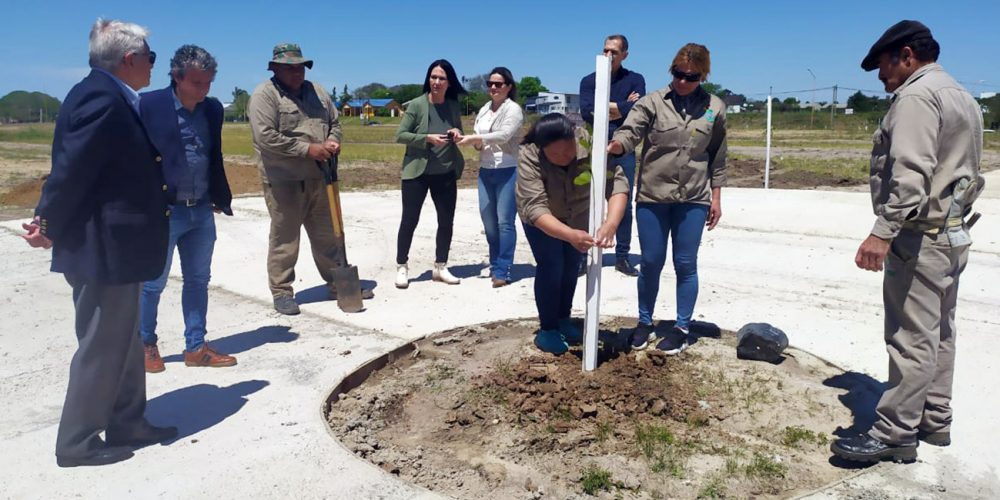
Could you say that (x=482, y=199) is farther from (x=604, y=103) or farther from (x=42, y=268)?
(x=42, y=268)

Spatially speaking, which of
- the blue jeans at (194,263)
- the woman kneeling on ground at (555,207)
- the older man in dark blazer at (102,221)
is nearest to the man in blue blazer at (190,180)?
the blue jeans at (194,263)

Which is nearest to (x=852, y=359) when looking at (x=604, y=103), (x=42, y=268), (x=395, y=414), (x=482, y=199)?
(x=604, y=103)

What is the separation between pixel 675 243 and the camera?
200 inches

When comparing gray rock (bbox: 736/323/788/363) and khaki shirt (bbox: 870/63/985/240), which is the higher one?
khaki shirt (bbox: 870/63/985/240)

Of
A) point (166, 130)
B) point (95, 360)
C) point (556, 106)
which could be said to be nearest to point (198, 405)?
point (95, 360)

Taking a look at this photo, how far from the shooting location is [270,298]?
673 centimetres

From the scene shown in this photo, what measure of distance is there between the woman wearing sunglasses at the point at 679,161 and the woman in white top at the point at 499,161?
201 cm

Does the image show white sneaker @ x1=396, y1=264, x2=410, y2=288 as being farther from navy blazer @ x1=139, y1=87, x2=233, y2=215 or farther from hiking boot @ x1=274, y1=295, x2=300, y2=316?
navy blazer @ x1=139, y1=87, x2=233, y2=215

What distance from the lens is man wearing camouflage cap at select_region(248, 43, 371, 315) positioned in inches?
230

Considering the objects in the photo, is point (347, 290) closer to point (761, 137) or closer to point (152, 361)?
point (152, 361)

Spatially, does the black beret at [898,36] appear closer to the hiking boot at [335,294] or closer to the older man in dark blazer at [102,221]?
the older man in dark blazer at [102,221]

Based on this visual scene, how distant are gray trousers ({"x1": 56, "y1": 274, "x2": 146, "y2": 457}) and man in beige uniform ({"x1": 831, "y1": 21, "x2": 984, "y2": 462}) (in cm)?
327

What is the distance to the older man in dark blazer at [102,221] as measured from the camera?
330cm

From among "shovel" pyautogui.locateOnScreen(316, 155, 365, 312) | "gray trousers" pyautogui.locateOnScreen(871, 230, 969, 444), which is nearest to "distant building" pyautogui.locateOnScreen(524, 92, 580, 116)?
"shovel" pyautogui.locateOnScreen(316, 155, 365, 312)
